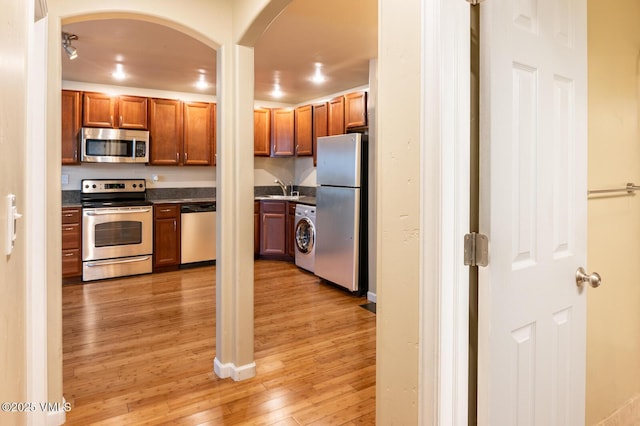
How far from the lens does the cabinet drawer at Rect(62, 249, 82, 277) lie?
188 inches

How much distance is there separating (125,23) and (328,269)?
124 inches

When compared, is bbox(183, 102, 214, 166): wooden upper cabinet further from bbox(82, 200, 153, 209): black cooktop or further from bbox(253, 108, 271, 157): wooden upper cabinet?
bbox(82, 200, 153, 209): black cooktop

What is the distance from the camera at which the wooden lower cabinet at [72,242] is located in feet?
15.6

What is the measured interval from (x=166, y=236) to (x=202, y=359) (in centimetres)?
284

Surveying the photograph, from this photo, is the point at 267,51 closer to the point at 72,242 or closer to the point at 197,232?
the point at 197,232

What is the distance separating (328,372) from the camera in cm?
272

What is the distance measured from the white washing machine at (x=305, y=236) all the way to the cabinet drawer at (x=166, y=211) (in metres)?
1.62

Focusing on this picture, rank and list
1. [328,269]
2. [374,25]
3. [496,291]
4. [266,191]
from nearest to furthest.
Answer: [496,291] → [374,25] → [328,269] → [266,191]

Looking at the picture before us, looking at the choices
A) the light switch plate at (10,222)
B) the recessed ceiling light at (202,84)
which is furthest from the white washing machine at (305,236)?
the light switch plate at (10,222)

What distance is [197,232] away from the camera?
5625mm

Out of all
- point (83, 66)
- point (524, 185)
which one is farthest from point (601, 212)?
point (83, 66)

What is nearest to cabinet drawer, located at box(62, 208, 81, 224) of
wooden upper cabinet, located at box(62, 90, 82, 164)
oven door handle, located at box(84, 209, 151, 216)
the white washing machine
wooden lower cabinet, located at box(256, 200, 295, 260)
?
oven door handle, located at box(84, 209, 151, 216)

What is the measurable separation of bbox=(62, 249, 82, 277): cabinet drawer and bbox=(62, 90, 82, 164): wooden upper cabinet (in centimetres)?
111

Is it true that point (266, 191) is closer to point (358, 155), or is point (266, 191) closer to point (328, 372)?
point (358, 155)
